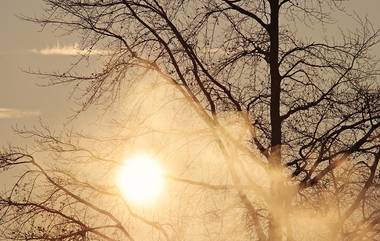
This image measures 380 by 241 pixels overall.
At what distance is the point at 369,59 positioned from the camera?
38.6 ft

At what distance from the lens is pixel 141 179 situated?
1231 cm

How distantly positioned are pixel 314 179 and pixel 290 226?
0.78 meters

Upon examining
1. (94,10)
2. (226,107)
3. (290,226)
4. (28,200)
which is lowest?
(290,226)

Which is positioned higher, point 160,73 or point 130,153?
point 160,73

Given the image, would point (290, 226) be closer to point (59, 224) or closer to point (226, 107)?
point (226, 107)

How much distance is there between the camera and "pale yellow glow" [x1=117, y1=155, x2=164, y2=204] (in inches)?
479

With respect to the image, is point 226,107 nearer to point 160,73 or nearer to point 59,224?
point 160,73

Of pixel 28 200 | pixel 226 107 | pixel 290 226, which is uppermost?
pixel 226 107

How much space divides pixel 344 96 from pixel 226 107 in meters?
1.77

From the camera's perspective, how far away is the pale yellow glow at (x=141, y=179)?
12156mm

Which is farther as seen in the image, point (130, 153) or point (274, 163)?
point (130, 153)

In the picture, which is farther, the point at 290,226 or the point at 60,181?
the point at 60,181

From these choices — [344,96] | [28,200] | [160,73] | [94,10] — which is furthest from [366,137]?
[28,200]

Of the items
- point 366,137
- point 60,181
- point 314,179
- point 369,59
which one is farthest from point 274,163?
point 60,181
